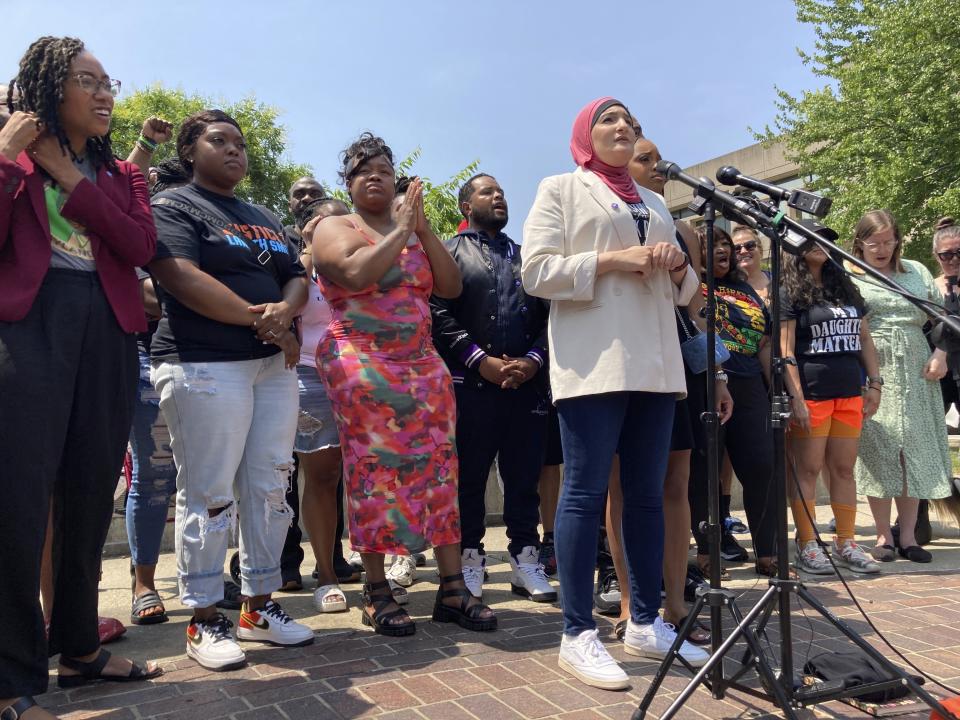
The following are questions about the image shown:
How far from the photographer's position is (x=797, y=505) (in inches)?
227

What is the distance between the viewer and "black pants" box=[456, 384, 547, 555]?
4750 mm

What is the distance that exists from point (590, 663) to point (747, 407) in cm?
249

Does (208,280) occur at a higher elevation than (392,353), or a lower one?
higher

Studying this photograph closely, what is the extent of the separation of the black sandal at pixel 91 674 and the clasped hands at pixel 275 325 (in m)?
1.41

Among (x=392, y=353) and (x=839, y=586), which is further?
(x=839, y=586)

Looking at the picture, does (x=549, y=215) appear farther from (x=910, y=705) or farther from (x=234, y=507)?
(x=910, y=705)

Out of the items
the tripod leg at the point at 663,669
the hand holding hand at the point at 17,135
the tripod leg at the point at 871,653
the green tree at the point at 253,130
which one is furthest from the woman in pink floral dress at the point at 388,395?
the green tree at the point at 253,130

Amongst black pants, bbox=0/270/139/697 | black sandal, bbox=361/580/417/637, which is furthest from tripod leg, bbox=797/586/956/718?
→ black pants, bbox=0/270/139/697

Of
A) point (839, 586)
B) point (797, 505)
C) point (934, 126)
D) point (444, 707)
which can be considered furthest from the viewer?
point (934, 126)

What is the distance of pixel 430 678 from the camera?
3350 mm

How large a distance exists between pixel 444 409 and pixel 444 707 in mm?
1553

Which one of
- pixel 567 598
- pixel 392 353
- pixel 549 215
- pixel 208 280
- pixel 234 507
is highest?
pixel 549 215

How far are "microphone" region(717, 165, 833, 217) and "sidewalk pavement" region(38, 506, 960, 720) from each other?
1731 millimetres

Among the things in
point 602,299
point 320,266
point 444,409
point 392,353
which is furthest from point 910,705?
point 320,266
